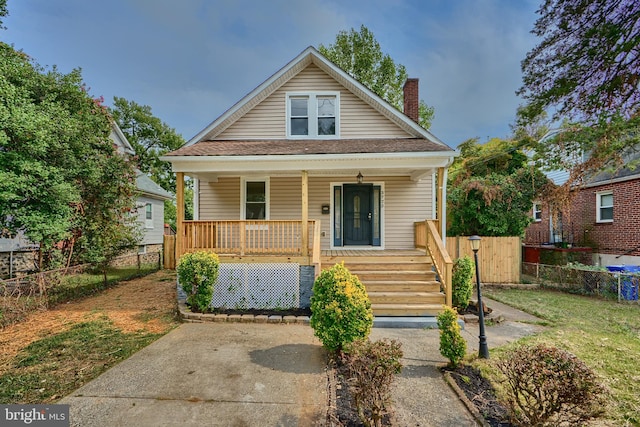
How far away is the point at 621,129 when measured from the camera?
914 centimetres

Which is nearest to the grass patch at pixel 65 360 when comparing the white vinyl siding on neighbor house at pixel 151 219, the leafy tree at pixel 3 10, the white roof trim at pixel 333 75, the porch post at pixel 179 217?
the porch post at pixel 179 217

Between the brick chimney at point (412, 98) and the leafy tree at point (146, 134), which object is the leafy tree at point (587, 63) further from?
the leafy tree at point (146, 134)

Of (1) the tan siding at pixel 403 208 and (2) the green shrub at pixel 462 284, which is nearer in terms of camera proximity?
(2) the green shrub at pixel 462 284

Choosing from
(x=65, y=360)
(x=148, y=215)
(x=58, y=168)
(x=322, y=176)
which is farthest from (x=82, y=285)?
(x=148, y=215)

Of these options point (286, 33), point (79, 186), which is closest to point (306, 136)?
point (79, 186)

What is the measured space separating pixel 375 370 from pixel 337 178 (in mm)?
7387

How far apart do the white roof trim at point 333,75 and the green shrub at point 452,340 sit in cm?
661

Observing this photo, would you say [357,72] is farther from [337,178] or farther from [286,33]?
[337,178]

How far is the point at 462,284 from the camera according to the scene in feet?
22.7

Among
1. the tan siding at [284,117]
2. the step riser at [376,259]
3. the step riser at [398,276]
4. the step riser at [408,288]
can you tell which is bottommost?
the step riser at [408,288]

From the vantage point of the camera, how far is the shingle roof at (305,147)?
7.80 meters

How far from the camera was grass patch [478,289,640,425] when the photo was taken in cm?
359

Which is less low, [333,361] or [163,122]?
[163,122]

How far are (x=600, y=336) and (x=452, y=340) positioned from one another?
3715mm
